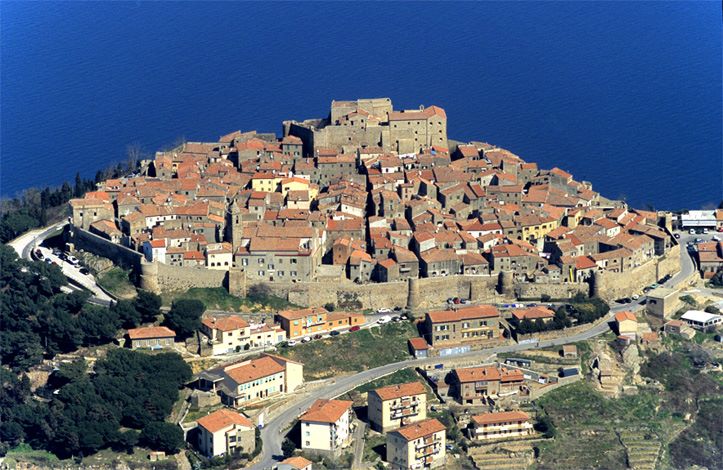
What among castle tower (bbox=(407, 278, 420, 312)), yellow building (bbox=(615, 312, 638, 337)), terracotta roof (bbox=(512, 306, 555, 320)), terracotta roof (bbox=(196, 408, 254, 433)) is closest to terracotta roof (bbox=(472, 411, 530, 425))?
terracotta roof (bbox=(512, 306, 555, 320))

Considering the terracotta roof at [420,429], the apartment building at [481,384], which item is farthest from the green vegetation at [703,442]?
the terracotta roof at [420,429]

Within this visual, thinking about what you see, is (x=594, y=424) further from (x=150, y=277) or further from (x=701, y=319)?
(x=150, y=277)

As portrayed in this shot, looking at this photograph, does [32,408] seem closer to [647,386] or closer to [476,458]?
[476,458]

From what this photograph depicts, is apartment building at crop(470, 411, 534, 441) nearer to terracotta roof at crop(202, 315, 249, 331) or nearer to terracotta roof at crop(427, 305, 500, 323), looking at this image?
terracotta roof at crop(427, 305, 500, 323)

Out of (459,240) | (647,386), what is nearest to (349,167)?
(459,240)

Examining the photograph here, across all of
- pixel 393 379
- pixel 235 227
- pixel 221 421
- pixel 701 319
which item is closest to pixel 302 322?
pixel 393 379

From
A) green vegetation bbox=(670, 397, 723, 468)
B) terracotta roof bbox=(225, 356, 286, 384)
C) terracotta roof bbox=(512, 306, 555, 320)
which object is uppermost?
terracotta roof bbox=(512, 306, 555, 320)
